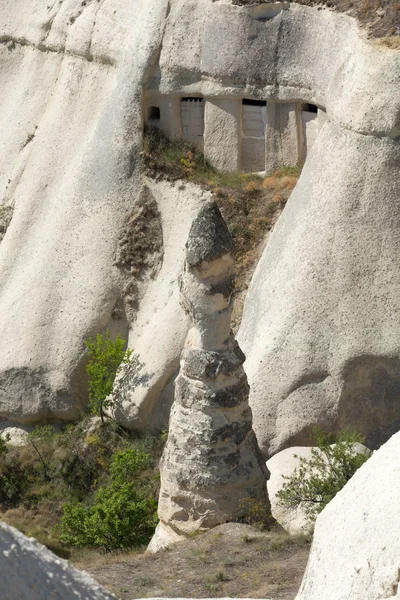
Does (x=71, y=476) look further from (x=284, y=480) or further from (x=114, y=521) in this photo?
(x=284, y=480)

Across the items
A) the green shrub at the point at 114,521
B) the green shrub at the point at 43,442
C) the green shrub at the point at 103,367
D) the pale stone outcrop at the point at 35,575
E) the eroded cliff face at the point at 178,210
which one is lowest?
the green shrub at the point at 114,521

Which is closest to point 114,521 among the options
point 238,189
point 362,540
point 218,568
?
point 218,568

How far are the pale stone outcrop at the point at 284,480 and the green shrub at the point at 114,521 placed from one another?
84.1 inches

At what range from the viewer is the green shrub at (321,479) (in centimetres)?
2095

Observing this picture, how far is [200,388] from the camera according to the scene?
19.6 meters

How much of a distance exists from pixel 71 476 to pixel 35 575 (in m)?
17.1

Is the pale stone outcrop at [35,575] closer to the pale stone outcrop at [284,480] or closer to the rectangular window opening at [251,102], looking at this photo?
the pale stone outcrop at [284,480]

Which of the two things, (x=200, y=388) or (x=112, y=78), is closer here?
(x=200, y=388)

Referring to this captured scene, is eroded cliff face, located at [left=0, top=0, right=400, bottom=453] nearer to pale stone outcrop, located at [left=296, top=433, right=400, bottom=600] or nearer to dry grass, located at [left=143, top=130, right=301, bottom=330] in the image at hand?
dry grass, located at [left=143, top=130, right=301, bottom=330]

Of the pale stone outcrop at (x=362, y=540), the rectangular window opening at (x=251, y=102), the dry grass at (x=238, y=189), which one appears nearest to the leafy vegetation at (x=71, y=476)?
the dry grass at (x=238, y=189)

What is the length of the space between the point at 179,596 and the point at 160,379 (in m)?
9.69

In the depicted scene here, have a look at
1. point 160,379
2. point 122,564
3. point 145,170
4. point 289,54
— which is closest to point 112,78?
point 145,170

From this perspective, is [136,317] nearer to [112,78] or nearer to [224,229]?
[112,78]

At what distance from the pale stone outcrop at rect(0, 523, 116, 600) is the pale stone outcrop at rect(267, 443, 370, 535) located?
997 cm
